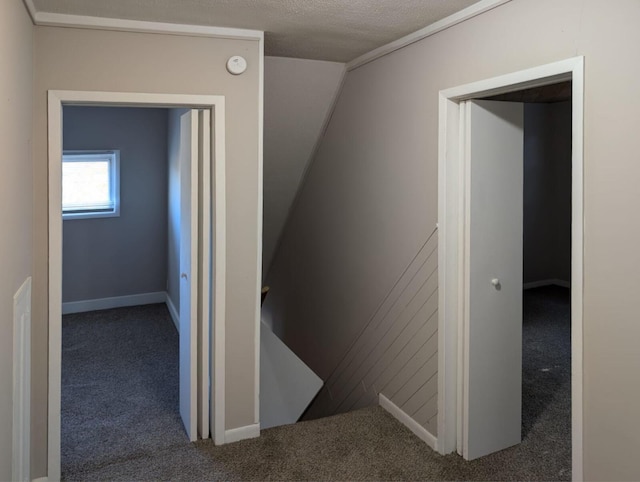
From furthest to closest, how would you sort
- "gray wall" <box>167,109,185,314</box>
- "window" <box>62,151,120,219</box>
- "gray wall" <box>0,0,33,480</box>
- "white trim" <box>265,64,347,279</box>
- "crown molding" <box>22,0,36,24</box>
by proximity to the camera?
"window" <box>62,151,120,219</box>, "gray wall" <box>167,109,185,314</box>, "white trim" <box>265,64,347,279</box>, "crown molding" <box>22,0,36,24</box>, "gray wall" <box>0,0,33,480</box>

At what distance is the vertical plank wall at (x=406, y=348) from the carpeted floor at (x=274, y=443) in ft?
0.59

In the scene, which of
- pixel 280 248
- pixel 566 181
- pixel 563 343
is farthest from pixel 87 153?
pixel 566 181

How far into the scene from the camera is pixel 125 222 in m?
5.67

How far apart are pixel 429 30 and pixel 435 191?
2.58 ft

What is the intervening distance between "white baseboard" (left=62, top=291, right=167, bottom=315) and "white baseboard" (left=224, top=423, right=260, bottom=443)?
3.30 m

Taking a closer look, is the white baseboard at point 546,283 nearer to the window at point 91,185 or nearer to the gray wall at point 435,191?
the gray wall at point 435,191

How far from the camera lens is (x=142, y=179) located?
5.68m

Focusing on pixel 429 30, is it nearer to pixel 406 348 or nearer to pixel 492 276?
pixel 492 276

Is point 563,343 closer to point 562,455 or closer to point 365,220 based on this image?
point 562,455

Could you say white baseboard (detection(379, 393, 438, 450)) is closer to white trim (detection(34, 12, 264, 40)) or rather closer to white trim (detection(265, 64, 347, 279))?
white trim (detection(265, 64, 347, 279))

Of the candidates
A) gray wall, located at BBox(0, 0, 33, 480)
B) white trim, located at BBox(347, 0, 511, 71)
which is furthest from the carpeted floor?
white trim, located at BBox(347, 0, 511, 71)

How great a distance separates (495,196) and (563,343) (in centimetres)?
243

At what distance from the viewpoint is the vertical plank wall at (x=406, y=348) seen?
2.75 m

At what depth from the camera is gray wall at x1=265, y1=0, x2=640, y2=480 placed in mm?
1697
